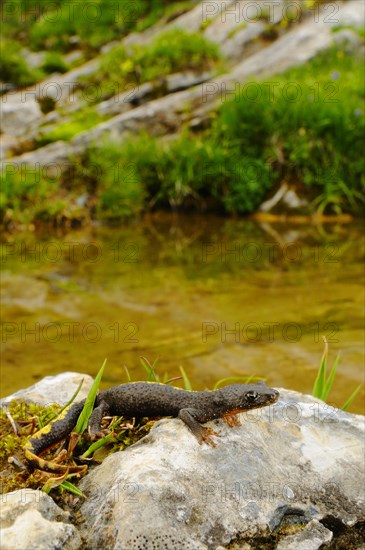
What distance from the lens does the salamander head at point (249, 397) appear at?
3217mm

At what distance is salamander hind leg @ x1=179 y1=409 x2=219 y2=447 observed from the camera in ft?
10.1

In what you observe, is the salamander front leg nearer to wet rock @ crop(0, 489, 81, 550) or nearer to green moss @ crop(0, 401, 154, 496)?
green moss @ crop(0, 401, 154, 496)

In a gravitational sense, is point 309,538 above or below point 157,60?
below

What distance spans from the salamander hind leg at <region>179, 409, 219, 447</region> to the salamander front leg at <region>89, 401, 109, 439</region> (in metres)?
0.47

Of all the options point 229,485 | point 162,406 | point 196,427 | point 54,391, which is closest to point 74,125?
point 54,391

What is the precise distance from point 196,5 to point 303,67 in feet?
26.3

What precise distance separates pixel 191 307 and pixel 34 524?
17.0 feet

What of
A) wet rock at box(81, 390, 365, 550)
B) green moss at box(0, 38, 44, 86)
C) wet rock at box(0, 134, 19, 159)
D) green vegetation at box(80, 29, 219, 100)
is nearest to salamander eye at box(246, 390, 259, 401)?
wet rock at box(81, 390, 365, 550)

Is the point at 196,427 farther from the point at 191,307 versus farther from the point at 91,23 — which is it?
the point at 91,23

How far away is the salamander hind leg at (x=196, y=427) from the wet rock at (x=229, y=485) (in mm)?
44

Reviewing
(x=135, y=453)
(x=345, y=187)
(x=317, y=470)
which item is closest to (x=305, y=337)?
(x=317, y=470)

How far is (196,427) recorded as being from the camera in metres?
3.13

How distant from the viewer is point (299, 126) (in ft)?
45.1

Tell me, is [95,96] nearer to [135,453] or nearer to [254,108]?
[254,108]
